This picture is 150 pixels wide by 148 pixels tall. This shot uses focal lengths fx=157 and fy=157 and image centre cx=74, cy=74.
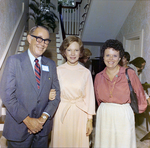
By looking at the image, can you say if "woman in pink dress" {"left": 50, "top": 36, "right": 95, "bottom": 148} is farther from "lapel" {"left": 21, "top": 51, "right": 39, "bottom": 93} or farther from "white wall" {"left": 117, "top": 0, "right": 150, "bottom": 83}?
"white wall" {"left": 117, "top": 0, "right": 150, "bottom": 83}

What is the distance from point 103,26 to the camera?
5562 millimetres

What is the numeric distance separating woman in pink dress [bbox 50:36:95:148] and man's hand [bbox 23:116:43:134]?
33cm

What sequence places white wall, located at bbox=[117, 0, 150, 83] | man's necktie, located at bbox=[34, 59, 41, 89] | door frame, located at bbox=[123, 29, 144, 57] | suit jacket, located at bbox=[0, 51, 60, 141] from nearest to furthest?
suit jacket, located at bbox=[0, 51, 60, 141] < man's necktie, located at bbox=[34, 59, 41, 89] < white wall, located at bbox=[117, 0, 150, 83] < door frame, located at bbox=[123, 29, 144, 57]

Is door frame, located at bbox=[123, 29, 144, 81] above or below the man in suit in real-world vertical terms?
above

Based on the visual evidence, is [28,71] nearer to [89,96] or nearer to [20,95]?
[20,95]

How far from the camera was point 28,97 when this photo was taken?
153 centimetres

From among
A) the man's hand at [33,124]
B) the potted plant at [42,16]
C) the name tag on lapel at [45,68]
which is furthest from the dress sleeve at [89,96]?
the potted plant at [42,16]

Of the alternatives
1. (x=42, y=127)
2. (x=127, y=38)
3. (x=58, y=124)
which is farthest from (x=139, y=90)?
(x=127, y=38)

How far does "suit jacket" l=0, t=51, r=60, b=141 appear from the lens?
1465 millimetres

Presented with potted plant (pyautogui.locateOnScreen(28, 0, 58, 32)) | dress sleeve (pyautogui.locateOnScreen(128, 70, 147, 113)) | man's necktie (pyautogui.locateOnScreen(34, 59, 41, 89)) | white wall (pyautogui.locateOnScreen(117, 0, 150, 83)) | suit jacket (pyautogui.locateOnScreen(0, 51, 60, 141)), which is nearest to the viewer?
suit jacket (pyautogui.locateOnScreen(0, 51, 60, 141))

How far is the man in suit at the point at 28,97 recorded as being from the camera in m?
1.48

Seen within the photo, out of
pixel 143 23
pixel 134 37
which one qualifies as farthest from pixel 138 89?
pixel 134 37

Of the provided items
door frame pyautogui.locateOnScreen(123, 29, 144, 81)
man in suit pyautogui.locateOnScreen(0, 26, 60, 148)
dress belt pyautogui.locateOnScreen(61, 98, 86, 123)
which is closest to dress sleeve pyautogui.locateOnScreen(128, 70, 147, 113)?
dress belt pyautogui.locateOnScreen(61, 98, 86, 123)

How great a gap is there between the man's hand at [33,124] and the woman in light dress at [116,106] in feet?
2.72
